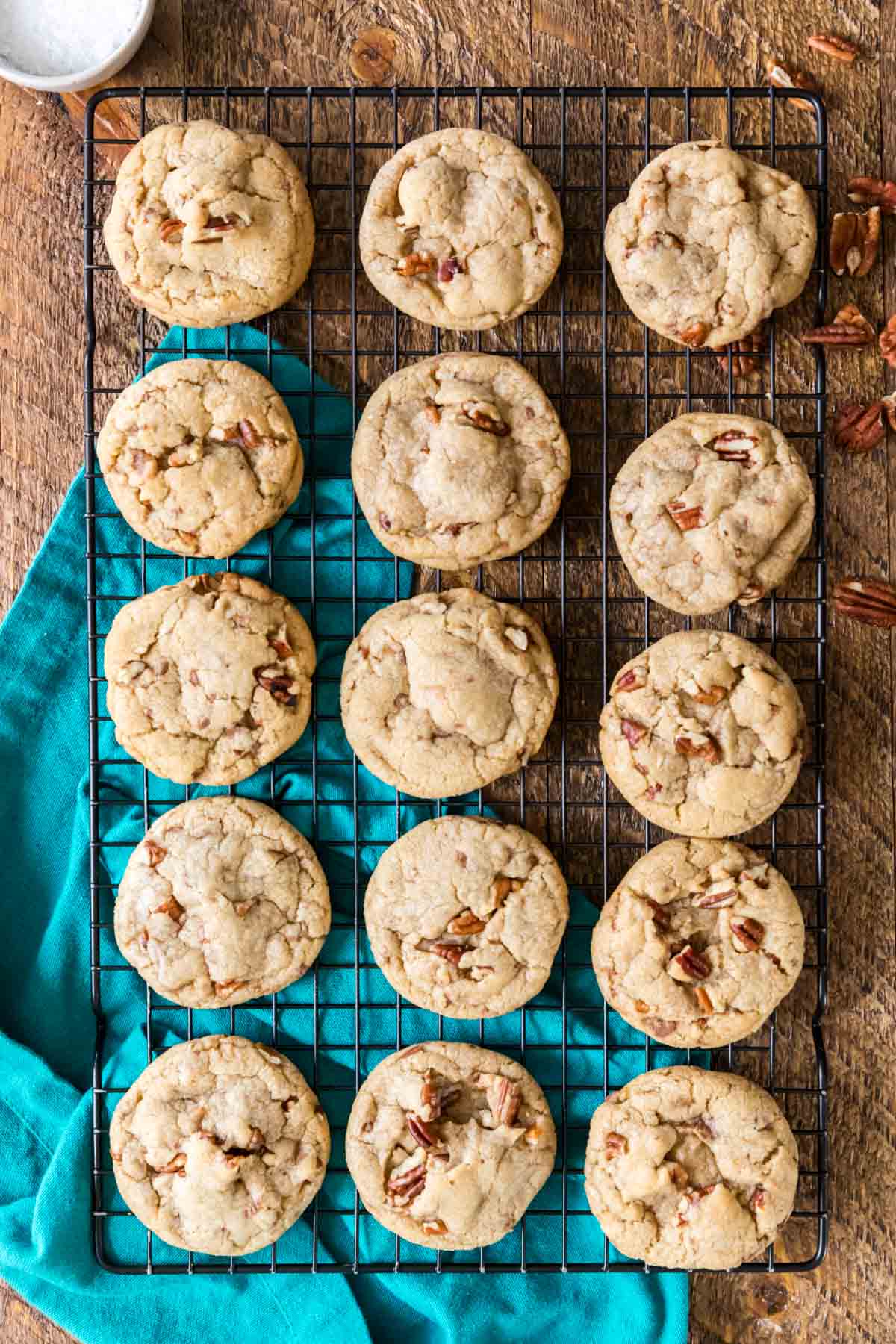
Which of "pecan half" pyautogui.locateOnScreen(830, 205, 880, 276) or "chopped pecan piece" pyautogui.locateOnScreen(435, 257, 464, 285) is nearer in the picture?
"chopped pecan piece" pyautogui.locateOnScreen(435, 257, 464, 285)

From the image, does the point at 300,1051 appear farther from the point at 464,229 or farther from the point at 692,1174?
the point at 464,229

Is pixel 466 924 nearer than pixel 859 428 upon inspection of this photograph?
Yes

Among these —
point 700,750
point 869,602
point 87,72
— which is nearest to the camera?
point 700,750

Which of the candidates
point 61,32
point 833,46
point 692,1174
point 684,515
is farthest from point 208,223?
point 692,1174

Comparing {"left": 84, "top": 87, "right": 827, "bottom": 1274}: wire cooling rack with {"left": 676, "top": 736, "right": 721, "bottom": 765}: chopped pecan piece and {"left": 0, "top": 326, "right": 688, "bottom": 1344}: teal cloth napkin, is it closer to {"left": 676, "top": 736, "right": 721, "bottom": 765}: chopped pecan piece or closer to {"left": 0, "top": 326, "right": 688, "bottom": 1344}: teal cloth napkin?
{"left": 0, "top": 326, "right": 688, "bottom": 1344}: teal cloth napkin

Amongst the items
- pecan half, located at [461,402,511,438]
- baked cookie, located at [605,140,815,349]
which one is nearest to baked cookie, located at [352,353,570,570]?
pecan half, located at [461,402,511,438]
